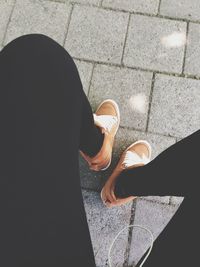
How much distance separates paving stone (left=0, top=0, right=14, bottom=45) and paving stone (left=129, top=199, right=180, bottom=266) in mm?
1395

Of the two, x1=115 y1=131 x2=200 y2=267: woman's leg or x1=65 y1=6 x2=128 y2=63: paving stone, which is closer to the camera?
x1=115 y1=131 x2=200 y2=267: woman's leg

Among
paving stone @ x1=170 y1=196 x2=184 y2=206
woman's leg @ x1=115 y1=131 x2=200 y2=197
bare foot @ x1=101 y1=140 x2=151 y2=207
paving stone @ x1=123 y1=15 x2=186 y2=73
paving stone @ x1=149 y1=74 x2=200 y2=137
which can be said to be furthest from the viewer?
paving stone @ x1=123 y1=15 x2=186 y2=73

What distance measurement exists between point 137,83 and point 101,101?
0.25m

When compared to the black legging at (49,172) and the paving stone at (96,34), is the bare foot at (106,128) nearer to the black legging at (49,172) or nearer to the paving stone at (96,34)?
the paving stone at (96,34)

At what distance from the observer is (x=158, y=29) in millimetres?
2396

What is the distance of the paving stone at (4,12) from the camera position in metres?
2.41

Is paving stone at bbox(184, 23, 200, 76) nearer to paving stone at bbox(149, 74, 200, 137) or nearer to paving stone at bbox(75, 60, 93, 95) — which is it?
paving stone at bbox(149, 74, 200, 137)

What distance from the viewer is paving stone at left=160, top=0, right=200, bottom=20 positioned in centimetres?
241

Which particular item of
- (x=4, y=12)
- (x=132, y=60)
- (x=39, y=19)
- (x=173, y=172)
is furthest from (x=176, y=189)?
(x=4, y=12)

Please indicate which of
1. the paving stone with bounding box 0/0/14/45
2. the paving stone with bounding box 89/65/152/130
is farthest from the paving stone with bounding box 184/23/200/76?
the paving stone with bounding box 0/0/14/45

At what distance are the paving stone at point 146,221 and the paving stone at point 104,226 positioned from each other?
50mm

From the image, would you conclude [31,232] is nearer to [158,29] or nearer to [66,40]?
[66,40]

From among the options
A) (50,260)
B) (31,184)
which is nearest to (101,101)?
(31,184)

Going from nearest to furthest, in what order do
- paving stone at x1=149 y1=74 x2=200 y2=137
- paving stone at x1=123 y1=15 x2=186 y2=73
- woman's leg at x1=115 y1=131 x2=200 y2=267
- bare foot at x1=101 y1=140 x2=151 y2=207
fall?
woman's leg at x1=115 y1=131 x2=200 y2=267
bare foot at x1=101 y1=140 x2=151 y2=207
paving stone at x1=149 y1=74 x2=200 y2=137
paving stone at x1=123 y1=15 x2=186 y2=73
